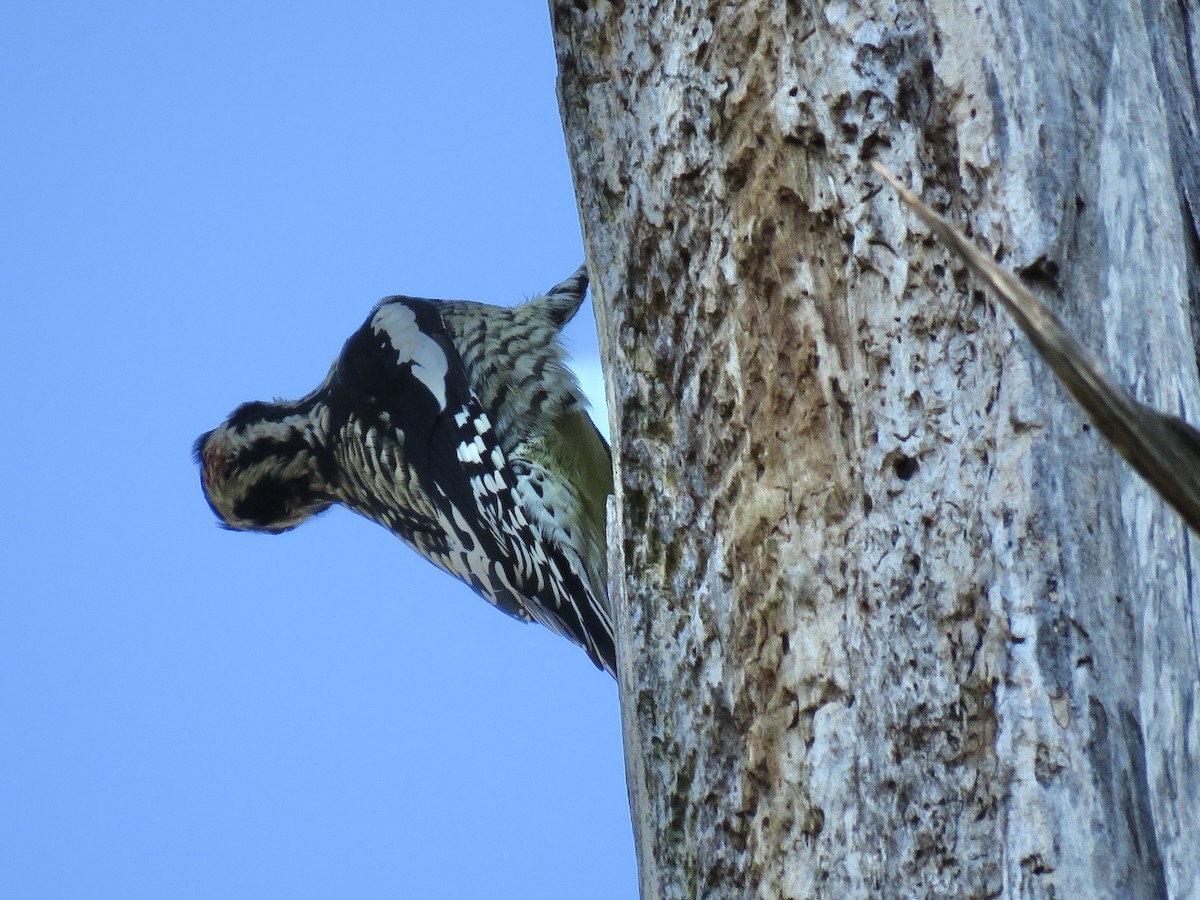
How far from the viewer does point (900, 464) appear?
1.26 meters

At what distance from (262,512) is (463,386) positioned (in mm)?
858

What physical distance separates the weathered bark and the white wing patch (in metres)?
1.66

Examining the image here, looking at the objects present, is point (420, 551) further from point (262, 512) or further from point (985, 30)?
point (985, 30)

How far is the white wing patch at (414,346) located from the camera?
127 inches

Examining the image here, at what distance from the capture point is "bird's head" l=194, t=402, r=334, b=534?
3.67 meters

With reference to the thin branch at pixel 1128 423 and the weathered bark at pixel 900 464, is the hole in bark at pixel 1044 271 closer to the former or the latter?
the weathered bark at pixel 900 464

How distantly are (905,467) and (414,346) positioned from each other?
86.7 inches

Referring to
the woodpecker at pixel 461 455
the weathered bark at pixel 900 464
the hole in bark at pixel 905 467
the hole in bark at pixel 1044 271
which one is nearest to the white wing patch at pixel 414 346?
the woodpecker at pixel 461 455

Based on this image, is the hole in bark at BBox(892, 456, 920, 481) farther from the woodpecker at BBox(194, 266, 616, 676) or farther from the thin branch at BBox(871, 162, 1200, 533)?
the woodpecker at BBox(194, 266, 616, 676)

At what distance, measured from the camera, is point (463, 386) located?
126 inches

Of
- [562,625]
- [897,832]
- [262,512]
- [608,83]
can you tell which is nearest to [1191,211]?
[897,832]

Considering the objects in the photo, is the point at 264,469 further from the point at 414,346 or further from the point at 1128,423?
the point at 1128,423

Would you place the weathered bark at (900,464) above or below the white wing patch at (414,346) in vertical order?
below

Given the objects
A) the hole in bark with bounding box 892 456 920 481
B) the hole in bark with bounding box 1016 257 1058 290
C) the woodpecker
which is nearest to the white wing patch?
the woodpecker
